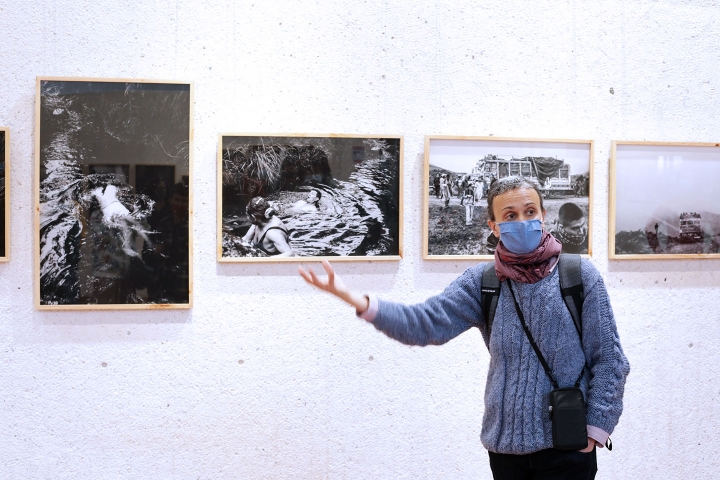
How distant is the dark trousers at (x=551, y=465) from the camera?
6.30 feet

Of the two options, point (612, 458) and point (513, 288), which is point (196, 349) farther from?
point (612, 458)

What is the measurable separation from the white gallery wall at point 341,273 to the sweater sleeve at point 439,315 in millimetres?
885

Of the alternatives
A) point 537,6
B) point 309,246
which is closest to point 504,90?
point 537,6

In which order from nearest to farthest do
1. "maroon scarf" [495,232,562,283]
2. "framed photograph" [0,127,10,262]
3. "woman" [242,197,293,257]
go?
"maroon scarf" [495,232,562,283] < "framed photograph" [0,127,10,262] < "woman" [242,197,293,257]

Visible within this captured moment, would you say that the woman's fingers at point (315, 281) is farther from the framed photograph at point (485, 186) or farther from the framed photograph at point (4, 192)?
the framed photograph at point (4, 192)

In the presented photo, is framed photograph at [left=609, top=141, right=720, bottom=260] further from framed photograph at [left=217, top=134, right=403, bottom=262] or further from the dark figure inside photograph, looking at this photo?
framed photograph at [left=217, top=134, right=403, bottom=262]

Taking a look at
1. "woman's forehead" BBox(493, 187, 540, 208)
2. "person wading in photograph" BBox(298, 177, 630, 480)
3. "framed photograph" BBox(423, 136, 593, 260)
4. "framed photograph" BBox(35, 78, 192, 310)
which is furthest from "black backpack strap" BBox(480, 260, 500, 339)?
"framed photograph" BBox(35, 78, 192, 310)

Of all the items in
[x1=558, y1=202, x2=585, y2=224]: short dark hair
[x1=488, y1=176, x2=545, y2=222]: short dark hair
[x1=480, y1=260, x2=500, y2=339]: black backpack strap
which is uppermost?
[x1=488, y1=176, x2=545, y2=222]: short dark hair

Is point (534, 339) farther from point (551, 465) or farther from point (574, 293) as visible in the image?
point (551, 465)

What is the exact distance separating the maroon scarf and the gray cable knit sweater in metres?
0.03

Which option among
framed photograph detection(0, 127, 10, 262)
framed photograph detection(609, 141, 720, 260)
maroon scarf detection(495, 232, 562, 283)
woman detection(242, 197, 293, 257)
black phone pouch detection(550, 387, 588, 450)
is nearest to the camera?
black phone pouch detection(550, 387, 588, 450)

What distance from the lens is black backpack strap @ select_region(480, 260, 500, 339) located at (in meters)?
2.07

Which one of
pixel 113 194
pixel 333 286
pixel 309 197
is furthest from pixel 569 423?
pixel 113 194

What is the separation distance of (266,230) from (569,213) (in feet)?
5.20
